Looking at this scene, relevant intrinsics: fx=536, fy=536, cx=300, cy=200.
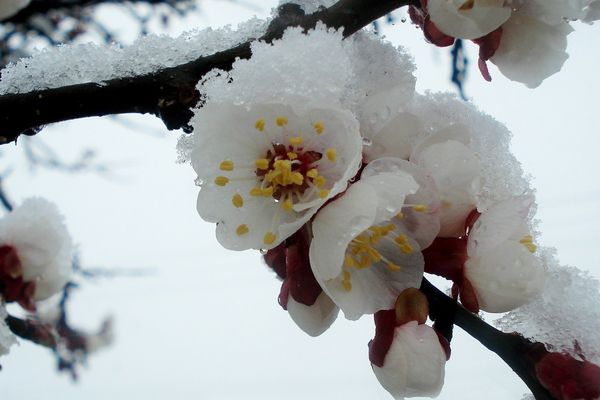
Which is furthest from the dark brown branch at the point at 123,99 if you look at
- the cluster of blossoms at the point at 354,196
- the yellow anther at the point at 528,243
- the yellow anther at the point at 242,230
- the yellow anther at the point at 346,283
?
the yellow anther at the point at 528,243

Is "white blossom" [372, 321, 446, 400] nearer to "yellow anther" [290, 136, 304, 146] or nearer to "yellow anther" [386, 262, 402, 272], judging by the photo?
"yellow anther" [386, 262, 402, 272]

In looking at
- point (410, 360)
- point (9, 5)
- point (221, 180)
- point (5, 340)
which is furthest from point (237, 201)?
point (9, 5)

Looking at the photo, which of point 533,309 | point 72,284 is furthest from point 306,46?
point 72,284

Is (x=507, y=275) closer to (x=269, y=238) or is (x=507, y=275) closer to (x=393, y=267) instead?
(x=393, y=267)

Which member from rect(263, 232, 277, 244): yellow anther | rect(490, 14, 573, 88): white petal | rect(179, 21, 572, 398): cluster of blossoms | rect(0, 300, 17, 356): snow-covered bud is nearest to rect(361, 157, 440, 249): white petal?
rect(179, 21, 572, 398): cluster of blossoms

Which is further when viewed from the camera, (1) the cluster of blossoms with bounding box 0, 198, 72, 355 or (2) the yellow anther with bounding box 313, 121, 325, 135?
(1) the cluster of blossoms with bounding box 0, 198, 72, 355

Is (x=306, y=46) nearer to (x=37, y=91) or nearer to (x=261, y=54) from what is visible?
(x=261, y=54)

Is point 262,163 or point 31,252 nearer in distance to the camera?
point 262,163
